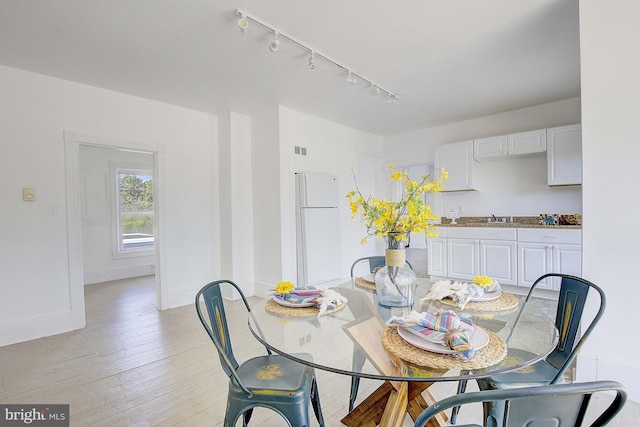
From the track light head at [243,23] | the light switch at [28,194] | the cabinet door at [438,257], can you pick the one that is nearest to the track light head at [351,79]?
the track light head at [243,23]

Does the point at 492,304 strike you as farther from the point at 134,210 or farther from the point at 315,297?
the point at 134,210

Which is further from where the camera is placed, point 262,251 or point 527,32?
point 262,251

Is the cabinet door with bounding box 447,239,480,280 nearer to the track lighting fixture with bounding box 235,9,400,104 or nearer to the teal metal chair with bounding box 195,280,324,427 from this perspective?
the track lighting fixture with bounding box 235,9,400,104

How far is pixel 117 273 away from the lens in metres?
5.93

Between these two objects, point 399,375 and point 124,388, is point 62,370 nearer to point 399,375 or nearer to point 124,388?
point 124,388

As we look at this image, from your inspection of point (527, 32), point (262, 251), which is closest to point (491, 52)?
point (527, 32)

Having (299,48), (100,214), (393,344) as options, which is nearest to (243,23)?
(299,48)

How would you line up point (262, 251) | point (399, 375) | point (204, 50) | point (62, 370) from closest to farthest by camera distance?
point (399, 375) < point (62, 370) < point (204, 50) < point (262, 251)

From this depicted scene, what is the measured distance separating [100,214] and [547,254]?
707cm

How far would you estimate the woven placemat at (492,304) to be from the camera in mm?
1496

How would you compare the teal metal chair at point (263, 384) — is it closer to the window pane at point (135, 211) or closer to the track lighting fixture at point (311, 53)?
the track lighting fixture at point (311, 53)

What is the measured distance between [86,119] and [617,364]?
16.4 ft

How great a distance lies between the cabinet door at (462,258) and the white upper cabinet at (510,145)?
1281 millimetres

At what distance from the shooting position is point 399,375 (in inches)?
39.3
